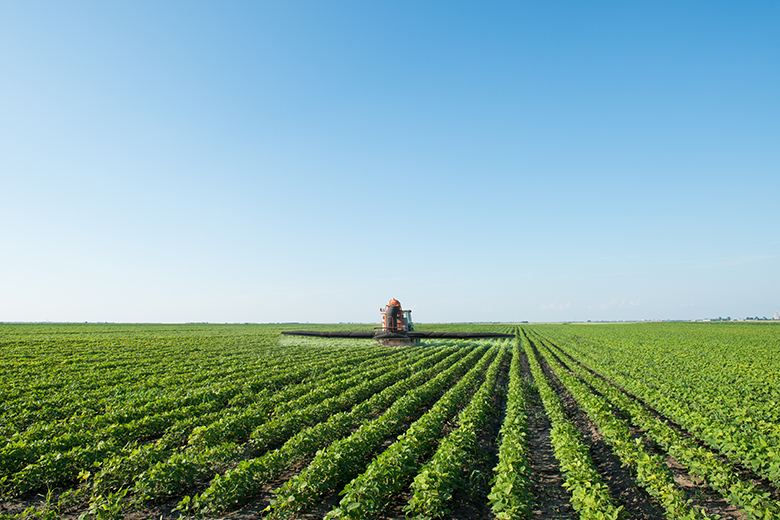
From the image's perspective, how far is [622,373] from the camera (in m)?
19.6

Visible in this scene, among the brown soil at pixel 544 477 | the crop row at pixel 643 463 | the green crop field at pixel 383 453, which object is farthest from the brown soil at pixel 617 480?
the brown soil at pixel 544 477

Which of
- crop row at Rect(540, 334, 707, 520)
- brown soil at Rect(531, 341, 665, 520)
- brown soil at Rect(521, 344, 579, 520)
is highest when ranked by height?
crop row at Rect(540, 334, 707, 520)

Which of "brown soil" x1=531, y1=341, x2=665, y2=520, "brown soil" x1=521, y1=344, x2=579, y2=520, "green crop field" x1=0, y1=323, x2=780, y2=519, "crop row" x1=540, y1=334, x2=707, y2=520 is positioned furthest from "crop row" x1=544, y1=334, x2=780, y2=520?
"brown soil" x1=521, y1=344, x2=579, y2=520

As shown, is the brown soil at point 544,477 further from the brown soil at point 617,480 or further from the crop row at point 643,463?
the crop row at point 643,463

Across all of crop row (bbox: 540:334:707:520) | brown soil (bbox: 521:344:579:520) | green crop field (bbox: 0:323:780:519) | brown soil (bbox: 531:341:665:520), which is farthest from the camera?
brown soil (bbox: 521:344:579:520)

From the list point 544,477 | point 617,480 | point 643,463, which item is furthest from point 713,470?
point 544,477

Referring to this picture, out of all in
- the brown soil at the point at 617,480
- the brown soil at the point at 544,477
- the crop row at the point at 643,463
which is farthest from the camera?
the brown soil at the point at 544,477

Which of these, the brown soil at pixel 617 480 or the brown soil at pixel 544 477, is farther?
the brown soil at pixel 544 477

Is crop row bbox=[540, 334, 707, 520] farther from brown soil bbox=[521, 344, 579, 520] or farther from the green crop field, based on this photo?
brown soil bbox=[521, 344, 579, 520]

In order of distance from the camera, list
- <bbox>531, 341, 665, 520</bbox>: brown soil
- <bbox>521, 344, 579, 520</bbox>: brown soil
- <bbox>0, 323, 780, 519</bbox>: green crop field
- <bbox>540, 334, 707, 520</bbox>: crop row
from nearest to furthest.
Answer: <bbox>540, 334, 707, 520</bbox>: crop row, <bbox>0, 323, 780, 519</bbox>: green crop field, <bbox>531, 341, 665, 520</bbox>: brown soil, <bbox>521, 344, 579, 520</bbox>: brown soil

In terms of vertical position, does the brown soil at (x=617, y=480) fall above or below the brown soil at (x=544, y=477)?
above

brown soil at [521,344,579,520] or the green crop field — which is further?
brown soil at [521,344,579,520]

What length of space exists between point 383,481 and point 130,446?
255 inches

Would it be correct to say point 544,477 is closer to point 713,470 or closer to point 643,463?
point 643,463
